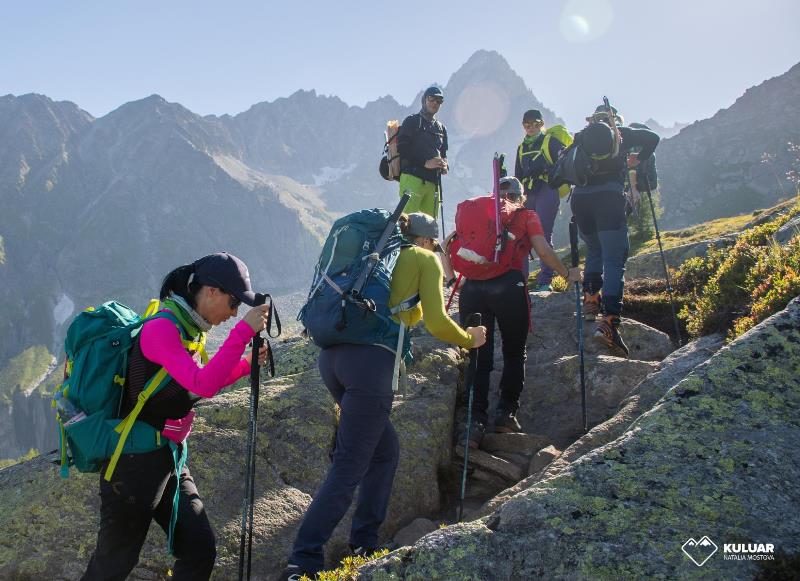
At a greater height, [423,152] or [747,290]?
[423,152]

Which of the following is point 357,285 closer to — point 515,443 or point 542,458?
point 542,458

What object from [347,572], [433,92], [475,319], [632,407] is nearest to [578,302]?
[632,407]

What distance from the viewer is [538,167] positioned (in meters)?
15.2

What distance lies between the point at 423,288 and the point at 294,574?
2938mm

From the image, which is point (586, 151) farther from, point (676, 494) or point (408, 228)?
point (676, 494)

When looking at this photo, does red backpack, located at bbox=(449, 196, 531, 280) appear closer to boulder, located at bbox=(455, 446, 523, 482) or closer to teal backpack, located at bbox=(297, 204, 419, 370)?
boulder, located at bbox=(455, 446, 523, 482)

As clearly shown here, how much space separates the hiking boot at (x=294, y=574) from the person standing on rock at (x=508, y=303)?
4243 millimetres

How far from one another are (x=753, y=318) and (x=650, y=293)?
6642mm

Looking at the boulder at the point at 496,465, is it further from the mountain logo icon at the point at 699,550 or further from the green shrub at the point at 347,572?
the mountain logo icon at the point at 699,550

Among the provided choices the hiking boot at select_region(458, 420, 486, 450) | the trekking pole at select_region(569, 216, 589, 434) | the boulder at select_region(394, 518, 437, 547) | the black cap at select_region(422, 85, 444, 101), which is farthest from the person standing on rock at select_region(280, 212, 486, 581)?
the black cap at select_region(422, 85, 444, 101)

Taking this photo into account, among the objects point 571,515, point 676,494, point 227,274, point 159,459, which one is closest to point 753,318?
point 676,494

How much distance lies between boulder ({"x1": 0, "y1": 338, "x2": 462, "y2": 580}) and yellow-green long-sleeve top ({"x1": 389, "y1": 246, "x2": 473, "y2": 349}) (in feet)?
10.7

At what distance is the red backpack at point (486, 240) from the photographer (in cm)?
895

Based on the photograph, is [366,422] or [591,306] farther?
[591,306]
